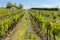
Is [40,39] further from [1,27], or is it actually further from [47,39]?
[1,27]

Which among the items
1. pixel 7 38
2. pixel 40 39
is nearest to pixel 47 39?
pixel 40 39

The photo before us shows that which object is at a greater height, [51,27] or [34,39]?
[51,27]

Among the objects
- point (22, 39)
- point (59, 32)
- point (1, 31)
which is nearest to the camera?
point (59, 32)

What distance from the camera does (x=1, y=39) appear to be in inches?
951

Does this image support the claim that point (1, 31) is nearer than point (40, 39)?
Yes

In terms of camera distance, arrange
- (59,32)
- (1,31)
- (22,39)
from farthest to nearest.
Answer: (22,39), (1,31), (59,32)

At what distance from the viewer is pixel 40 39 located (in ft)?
79.0

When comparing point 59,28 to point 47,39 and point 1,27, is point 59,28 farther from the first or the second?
point 1,27

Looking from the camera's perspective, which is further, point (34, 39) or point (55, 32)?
point (34, 39)

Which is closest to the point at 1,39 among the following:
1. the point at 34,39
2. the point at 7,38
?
the point at 7,38

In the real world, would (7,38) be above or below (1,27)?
below

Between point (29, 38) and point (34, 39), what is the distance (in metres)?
1.02

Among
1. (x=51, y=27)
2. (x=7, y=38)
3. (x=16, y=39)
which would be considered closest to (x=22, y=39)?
(x=16, y=39)

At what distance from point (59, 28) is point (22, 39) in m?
6.59
